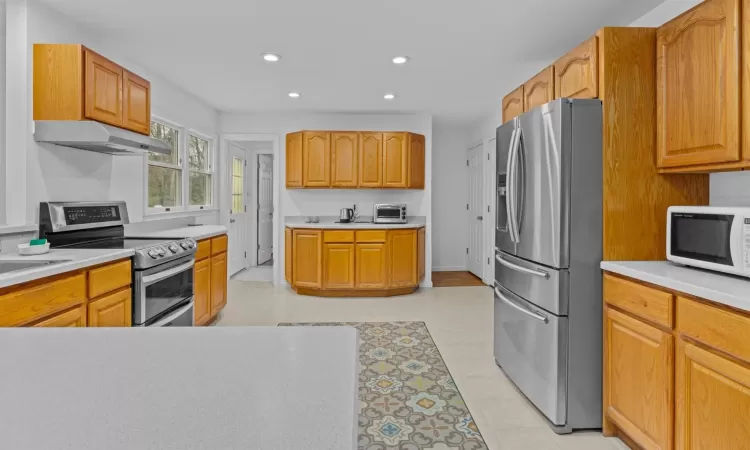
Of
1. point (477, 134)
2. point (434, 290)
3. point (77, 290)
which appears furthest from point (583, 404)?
point (477, 134)

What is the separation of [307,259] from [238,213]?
1.89 meters

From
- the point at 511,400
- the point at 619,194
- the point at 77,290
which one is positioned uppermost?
the point at 619,194

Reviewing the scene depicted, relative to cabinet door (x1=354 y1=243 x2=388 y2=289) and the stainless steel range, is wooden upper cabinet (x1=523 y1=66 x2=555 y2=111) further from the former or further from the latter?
cabinet door (x1=354 y1=243 x2=388 y2=289)

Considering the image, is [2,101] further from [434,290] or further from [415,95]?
[434,290]

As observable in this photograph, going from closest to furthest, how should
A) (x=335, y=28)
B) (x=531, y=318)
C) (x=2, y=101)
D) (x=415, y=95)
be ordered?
(x=531, y=318) < (x=2, y=101) < (x=335, y=28) < (x=415, y=95)

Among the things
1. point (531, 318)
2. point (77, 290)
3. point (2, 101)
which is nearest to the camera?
point (77, 290)

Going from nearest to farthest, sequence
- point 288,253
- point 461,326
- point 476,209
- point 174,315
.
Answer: point 174,315, point 461,326, point 288,253, point 476,209

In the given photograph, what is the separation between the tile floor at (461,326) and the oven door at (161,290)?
2.98 ft

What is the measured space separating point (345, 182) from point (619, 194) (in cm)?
382

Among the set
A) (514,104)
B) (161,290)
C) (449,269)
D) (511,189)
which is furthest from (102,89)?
(449,269)

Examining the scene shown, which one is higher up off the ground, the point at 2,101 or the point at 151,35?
the point at 151,35

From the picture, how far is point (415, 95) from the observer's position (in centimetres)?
485

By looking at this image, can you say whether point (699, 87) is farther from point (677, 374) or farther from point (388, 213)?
point (388, 213)

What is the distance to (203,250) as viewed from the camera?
12.2 ft
